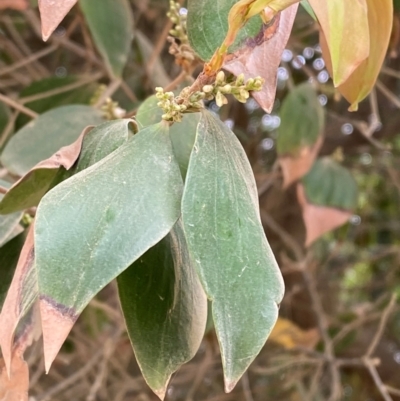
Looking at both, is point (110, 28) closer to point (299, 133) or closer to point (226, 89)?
point (299, 133)

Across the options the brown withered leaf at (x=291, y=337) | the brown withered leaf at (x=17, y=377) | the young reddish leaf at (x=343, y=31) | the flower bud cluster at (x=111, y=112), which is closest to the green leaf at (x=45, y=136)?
the flower bud cluster at (x=111, y=112)

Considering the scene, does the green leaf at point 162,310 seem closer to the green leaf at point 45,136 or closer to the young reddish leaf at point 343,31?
the young reddish leaf at point 343,31

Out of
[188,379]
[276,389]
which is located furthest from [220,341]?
[276,389]

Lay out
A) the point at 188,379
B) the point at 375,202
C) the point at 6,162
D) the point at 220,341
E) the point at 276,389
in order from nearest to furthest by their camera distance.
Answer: the point at 220,341, the point at 6,162, the point at 188,379, the point at 276,389, the point at 375,202

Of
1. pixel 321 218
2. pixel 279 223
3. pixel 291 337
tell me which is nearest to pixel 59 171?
pixel 321 218

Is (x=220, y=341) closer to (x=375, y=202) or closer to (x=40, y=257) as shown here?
(x=40, y=257)

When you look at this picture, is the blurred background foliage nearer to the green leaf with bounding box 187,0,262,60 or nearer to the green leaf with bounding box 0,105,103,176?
the green leaf with bounding box 0,105,103,176
